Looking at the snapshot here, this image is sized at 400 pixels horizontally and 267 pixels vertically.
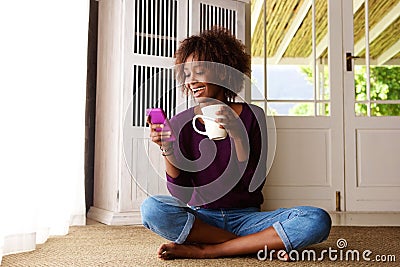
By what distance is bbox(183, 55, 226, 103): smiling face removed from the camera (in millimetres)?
1579

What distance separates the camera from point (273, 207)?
3.55 m

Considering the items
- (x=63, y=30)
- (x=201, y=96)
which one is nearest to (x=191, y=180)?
(x=201, y=96)

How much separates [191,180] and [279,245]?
1.12ft

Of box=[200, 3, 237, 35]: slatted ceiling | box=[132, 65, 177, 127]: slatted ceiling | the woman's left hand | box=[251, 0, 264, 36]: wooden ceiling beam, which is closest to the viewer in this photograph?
the woman's left hand

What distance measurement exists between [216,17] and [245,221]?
1.67m

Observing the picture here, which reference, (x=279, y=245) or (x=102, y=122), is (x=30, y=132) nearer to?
(x=279, y=245)

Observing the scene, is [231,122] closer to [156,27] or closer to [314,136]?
[156,27]

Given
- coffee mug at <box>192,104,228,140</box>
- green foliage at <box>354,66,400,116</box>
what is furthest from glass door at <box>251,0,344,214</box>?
coffee mug at <box>192,104,228,140</box>

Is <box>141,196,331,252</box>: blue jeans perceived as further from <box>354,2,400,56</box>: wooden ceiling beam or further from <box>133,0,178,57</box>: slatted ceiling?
<box>354,2,400,56</box>: wooden ceiling beam

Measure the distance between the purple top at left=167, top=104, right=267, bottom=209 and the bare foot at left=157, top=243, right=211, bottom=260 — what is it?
0.15 m

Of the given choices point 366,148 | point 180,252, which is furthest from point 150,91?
point 366,148

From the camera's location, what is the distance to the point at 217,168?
64.7 inches

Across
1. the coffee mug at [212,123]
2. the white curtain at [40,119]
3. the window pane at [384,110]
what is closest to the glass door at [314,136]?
the white curtain at [40,119]

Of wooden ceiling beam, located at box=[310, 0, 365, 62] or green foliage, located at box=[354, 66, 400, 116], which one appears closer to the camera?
wooden ceiling beam, located at box=[310, 0, 365, 62]
